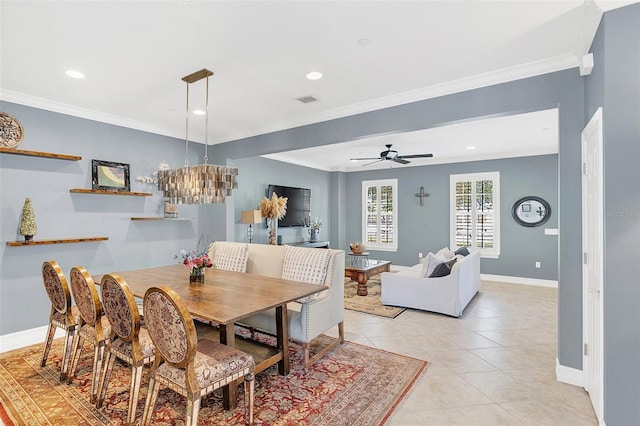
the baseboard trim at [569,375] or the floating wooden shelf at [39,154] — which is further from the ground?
the floating wooden shelf at [39,154]

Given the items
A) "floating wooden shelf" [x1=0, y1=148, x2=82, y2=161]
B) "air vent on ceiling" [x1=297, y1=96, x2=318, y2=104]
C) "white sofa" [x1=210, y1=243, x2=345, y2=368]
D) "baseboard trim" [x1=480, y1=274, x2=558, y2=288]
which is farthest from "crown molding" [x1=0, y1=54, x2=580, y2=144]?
"baseboard trim" [x1=480, y1=274, x2=558, y2=288]

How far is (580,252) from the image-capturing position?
261 cm

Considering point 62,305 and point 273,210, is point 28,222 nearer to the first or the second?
point 62,305

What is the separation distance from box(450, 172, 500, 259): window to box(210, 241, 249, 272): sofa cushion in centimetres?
524

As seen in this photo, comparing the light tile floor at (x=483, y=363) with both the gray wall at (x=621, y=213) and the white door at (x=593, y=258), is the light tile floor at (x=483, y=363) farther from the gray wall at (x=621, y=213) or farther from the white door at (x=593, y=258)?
the gray wall at (x=621, y=213)

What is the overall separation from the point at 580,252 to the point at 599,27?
1.63 metres

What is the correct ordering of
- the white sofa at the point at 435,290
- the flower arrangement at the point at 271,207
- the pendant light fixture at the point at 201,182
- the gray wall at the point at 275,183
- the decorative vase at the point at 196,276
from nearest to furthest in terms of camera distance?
the pendant light fixture at the point at 201,182
the decorative vase at the point at 196,276
the white sofa at the point at 435,290
the gray wall at the point at 275,183
the flower arrangement at the point at 271,207

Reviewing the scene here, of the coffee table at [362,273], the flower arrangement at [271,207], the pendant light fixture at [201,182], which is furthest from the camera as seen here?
the flower arrangement at [271,207]

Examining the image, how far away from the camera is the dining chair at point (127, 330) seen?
2082 mm

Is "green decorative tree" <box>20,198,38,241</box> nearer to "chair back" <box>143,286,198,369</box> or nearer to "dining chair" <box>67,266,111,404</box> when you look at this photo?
"dining chair" <box>67,266,111,404</box>

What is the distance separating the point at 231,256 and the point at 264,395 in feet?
6.21

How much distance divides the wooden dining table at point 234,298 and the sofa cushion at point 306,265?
0.46 meters

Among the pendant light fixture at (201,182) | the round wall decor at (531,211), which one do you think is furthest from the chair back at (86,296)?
the round wall decor at (531,211)

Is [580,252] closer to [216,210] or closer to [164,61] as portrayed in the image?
[164,61]
